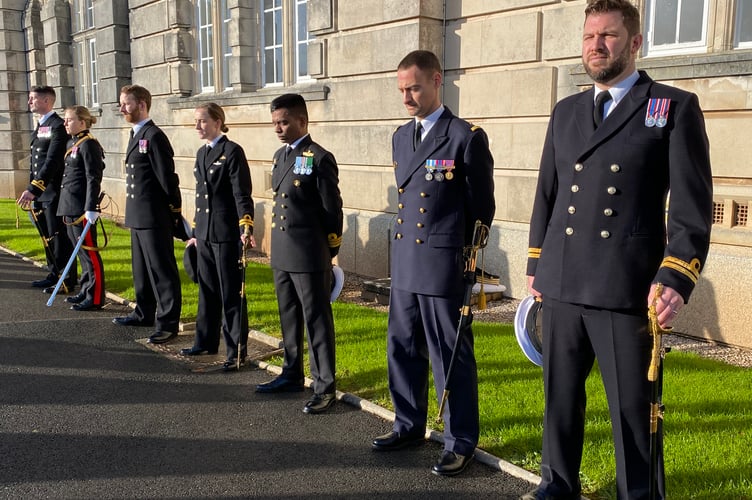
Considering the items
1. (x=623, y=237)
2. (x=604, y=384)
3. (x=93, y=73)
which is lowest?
(x=604, y=384)

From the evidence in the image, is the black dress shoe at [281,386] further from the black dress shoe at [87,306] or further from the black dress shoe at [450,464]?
the black dress shoe at [87,306]

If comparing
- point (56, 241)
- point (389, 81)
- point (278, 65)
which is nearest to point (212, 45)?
point (278, 65)

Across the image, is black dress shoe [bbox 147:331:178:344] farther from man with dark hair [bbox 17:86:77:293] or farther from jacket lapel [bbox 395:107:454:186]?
jacket lapel [bbox 395:107:454:186]

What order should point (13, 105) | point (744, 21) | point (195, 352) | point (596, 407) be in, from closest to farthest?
point (596, 407)
point (195, 352)
point (744, 21)
point (13, 105)

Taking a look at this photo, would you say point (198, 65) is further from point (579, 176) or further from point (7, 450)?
point (579, 176)

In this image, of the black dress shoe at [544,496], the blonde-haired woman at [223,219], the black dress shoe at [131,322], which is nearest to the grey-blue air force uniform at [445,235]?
the black dress shoe at [544,496]

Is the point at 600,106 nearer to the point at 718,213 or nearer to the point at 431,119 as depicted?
the point at 431,119

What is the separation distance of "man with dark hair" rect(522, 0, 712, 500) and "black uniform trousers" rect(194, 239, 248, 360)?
3220 mm

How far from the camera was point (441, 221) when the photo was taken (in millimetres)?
4008

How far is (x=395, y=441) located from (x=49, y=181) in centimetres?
674

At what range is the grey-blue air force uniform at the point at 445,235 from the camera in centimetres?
397

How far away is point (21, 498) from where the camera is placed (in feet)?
12.4

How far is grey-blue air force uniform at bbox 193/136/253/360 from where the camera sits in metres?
5.77

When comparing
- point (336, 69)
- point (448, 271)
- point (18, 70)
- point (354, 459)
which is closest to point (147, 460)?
point (354, 459)
